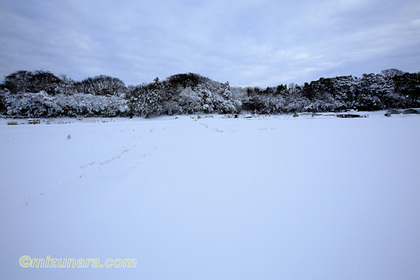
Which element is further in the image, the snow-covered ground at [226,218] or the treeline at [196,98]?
the treeline at [196,98]

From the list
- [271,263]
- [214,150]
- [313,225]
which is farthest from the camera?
[214,150]

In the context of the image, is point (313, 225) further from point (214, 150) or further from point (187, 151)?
point (187, 151)

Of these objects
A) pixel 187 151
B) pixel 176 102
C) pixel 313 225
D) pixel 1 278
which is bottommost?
pixel 1 278

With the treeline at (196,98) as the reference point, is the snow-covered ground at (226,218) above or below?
below

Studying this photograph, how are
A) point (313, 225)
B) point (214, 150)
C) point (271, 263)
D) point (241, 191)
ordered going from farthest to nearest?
point (214, 150) < point (241, 191) < point (313, 225) < point (271, 263)

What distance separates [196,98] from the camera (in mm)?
34531

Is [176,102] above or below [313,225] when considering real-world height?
above

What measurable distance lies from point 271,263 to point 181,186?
7.64 ft

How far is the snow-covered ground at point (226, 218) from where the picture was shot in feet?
6.95

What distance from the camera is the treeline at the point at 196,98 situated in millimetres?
27172

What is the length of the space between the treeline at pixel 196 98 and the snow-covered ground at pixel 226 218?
2896cm

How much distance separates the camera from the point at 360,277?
74.7 inches

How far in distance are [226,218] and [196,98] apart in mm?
33103

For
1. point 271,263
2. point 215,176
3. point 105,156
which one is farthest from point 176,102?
point 271,263
